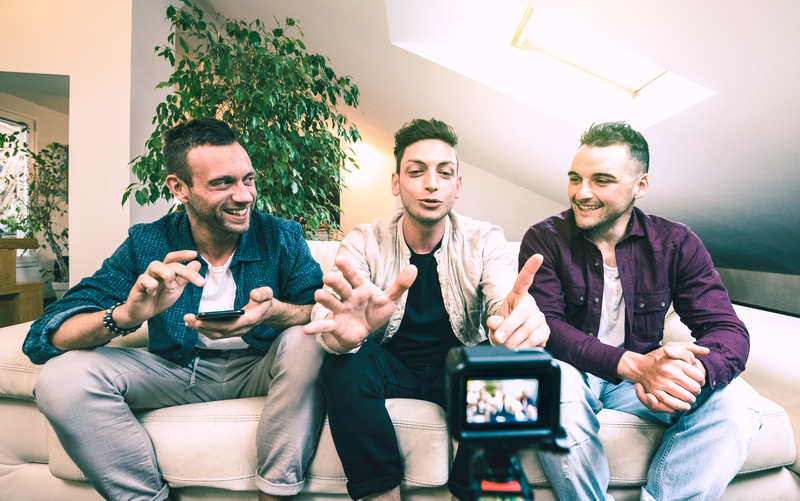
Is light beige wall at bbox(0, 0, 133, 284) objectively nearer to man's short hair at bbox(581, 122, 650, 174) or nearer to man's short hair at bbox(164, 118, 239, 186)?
man's short hair at bbox(164, 118, 239, 186)

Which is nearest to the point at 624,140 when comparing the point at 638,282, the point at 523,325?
the point at 638,282

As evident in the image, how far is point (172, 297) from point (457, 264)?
2.65 feet

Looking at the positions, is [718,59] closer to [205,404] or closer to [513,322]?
[513,322]

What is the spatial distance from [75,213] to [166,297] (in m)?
2.46

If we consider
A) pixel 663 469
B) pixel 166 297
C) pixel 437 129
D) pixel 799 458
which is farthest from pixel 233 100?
pixel 799 458

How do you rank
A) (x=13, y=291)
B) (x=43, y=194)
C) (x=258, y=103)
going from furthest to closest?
(x=43, y=194) < (x=13, y=291) < (x=258, y=103)

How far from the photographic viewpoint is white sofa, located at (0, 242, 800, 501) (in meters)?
1.06

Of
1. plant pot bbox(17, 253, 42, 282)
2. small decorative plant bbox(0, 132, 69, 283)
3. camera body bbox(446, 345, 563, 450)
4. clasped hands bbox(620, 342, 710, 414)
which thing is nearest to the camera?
camera body bbox(446, 345, 563, 450)

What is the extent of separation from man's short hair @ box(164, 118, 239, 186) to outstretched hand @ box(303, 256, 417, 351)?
75cm

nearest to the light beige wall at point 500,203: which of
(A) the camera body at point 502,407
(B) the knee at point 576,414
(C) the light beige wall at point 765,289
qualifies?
(C) the light beige wall at point 765,289

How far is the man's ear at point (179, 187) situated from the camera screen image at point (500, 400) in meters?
1.20

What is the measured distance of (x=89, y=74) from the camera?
279 cm

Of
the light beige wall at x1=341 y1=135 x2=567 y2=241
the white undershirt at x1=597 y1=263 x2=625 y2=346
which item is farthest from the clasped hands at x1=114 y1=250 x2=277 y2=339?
the light beige wall at x1=341 y1=135 x2=567 y2=241

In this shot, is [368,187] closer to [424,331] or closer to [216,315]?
[424,331]
